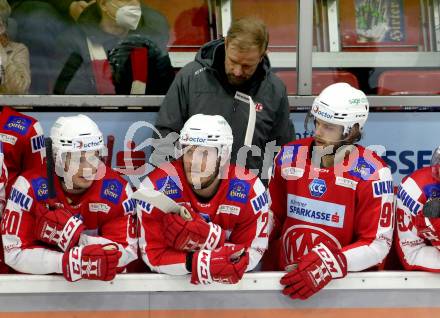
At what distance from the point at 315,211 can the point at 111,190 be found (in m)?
0.84

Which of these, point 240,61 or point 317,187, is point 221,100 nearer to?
point 240,61

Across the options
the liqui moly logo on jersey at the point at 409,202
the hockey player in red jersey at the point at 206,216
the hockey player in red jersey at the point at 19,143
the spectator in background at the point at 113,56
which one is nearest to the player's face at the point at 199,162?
the hockey player in red jersey at the point at 206,216

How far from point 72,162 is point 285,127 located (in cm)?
123

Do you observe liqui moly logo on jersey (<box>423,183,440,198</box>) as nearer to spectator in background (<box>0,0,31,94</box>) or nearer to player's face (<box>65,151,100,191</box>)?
player's face (<box>65,151,100,191</box>)

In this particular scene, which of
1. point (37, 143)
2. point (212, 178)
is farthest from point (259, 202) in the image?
point (37, 143)

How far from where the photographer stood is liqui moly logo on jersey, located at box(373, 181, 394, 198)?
3480 mm

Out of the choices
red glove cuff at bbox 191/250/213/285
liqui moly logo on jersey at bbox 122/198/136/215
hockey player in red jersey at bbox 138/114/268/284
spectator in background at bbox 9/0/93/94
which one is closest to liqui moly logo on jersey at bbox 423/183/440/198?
hockey player in red jersey at bbox 138/114/268/284

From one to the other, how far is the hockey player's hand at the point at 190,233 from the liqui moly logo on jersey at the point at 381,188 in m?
0.65

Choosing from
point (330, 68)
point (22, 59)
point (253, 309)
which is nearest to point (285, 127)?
point (330, 68)

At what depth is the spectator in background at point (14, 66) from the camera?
4.74 metres

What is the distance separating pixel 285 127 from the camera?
427 centimetres

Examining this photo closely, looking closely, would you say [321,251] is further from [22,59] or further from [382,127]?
[22,59]

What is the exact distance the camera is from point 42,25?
4.88 meters

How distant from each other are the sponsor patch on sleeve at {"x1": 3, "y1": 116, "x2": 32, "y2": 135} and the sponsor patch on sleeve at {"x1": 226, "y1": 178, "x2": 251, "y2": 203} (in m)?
1.18
